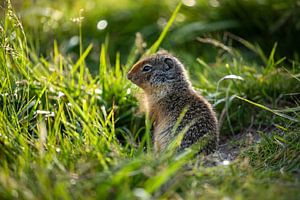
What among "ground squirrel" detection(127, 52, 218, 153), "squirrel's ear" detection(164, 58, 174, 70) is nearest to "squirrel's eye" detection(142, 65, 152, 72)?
"ground squirrel" detection(127, 52, 218, 153)

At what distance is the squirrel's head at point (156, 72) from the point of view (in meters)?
5.22

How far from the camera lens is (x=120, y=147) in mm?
3938

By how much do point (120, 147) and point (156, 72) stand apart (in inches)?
57.1

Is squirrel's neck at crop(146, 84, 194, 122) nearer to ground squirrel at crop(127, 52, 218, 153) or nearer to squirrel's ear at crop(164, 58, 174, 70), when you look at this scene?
ground squirrel at crop(127, 52, 218, 153)

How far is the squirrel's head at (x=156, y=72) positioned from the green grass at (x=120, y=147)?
319mm

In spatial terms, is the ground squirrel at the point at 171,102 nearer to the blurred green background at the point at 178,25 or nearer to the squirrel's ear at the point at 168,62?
the squirrel's ear at the point at 168,62

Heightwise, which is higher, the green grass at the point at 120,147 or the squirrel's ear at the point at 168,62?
the squirrel's ear at the point at 168,62

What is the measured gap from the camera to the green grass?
10.6 feet

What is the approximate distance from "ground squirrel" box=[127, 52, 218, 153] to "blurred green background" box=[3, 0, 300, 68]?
72.3 inches

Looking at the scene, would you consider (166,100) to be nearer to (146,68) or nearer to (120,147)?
(146,68)

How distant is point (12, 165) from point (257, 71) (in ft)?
10.3

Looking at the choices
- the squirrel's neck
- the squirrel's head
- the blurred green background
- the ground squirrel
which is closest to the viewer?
the ground squirrel

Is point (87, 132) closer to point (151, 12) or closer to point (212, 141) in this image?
point (212, 141)

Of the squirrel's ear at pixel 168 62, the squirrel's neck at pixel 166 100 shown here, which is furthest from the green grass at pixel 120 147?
the squirrel's ear at pixel 168 62
